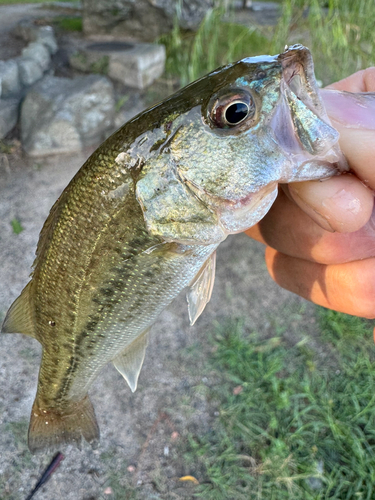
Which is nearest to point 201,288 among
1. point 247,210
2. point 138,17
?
point 247,210

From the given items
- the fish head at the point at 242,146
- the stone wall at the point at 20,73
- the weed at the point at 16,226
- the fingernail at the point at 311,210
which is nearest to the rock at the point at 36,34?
the stone wall at the point at 20,73

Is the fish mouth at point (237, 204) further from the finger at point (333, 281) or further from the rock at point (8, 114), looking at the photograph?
the rock at point (8, 114)

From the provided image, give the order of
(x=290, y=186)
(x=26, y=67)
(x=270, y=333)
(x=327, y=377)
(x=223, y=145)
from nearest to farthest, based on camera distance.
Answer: (x=223, y=145) → (x=290, y=186) → (x=327, y=377) → (x=270, y=333) → (x=26, y=67)

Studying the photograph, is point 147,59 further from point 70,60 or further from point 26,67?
point 26,67

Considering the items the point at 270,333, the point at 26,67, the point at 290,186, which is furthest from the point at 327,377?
the point at 26,67

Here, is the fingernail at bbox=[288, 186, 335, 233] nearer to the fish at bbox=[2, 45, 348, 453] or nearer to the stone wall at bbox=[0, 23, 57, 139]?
the fish at bbox=[2, 45, 348, 453]

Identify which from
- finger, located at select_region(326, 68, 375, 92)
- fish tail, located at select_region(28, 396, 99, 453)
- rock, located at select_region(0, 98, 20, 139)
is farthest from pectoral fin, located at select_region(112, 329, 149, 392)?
rock, located at select_region(0, 98, 20, 139)
